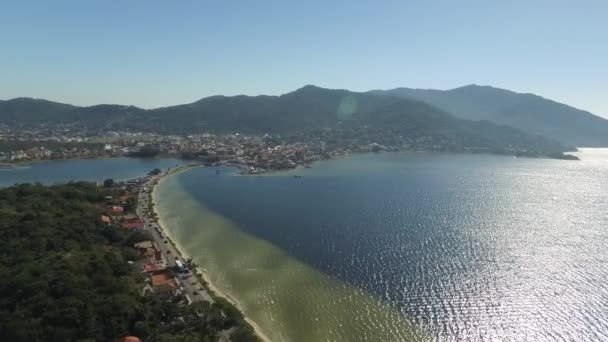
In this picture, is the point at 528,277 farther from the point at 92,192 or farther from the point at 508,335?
the point at 92,192

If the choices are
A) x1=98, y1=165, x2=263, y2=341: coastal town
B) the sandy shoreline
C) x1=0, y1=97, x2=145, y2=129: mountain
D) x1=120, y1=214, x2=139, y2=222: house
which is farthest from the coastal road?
x1=0, y1=97, x2=145, y2=129: mountain

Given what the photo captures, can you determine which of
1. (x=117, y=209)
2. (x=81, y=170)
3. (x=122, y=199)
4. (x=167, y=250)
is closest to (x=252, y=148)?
(x=81, y=170)

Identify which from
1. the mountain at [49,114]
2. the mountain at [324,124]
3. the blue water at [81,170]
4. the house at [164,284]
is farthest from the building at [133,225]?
the mountain at [49,114]

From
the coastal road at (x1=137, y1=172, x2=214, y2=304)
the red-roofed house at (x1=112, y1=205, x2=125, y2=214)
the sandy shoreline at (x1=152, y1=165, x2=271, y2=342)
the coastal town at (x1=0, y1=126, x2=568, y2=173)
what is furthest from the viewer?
the coastal town at (x1=0, y1=126, x2=568, y2=173)

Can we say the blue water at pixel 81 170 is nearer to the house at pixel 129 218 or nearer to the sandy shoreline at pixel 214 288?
the house at pixel 129 218

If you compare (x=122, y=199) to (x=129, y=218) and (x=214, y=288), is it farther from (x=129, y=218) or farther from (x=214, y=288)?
(x=214, y=288)

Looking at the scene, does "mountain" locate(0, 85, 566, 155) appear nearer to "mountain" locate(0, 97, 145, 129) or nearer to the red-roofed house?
"mountain" locate(0, 97, 145, 129)
